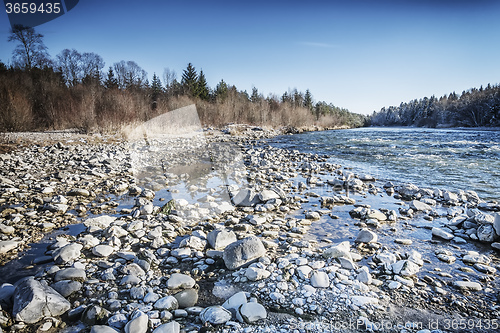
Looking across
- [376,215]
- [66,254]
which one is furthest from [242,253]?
[376,215]

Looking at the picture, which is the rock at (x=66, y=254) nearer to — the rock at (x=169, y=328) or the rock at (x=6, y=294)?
the rock at (x=6, y=294)

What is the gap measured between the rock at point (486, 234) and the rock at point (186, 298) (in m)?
3.69

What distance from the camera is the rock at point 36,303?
1.71m

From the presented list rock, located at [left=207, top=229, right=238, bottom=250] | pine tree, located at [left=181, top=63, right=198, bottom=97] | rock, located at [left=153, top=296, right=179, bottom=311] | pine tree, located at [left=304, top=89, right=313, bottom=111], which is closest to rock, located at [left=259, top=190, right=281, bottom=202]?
rock, located at [left=207, top=229, right=238, bottom=250]

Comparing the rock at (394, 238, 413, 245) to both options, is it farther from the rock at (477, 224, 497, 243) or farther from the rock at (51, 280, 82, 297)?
the rock at (51, 280, 82, 297)

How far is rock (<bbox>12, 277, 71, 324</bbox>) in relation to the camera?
5.62 feet

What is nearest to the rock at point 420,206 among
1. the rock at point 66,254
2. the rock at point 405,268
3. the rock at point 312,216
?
the rock at point 312,216

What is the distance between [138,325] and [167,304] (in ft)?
0.94

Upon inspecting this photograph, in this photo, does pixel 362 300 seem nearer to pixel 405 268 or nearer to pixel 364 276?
pixel 364 276

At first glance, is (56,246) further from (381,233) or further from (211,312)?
(381,233)

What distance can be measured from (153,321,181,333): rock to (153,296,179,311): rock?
22 centimetres

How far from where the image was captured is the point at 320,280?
2234mm

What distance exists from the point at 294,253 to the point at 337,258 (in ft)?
1.55

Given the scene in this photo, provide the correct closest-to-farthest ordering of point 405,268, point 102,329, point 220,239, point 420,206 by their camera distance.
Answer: point 102,329
point 405,268
point 220,239
point 420,206
